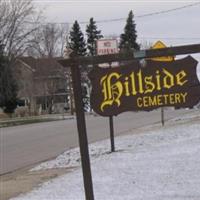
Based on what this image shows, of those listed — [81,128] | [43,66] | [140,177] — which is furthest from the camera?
[43,66]

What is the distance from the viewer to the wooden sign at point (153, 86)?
22.2ft

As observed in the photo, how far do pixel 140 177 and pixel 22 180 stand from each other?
3290mm

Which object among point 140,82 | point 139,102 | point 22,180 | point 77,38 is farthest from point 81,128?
point 77,38

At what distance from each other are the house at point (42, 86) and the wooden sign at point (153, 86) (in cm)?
7894

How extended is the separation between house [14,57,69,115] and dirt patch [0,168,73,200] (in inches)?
2841

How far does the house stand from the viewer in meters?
88.9

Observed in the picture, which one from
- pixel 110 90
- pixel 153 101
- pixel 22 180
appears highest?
pixel 110 90

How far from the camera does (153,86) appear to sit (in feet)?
22.3

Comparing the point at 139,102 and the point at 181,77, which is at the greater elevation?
the point at 181,77

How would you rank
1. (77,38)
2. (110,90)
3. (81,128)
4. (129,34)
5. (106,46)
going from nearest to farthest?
(110,90) → (81,128) → (106,46) → (77,38) → (129,34)

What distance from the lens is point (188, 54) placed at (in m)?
6.89

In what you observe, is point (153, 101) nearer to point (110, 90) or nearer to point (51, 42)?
point (110, 90)

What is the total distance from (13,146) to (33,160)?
4.99 m

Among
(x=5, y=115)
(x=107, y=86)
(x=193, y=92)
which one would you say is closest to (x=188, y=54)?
(x=193, y=92)
